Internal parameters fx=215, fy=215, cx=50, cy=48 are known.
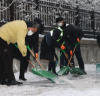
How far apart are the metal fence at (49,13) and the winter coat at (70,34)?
174cm

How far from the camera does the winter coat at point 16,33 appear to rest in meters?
4.28

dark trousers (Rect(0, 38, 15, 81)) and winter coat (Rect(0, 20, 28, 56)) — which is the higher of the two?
winter coat (Rect(0, 20, 28, 56))

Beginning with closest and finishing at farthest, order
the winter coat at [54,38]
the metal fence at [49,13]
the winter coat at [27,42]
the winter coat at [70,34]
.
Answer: the winter coat at [27,42], the winter coat at [54,38], the winter coat at [70,34], the metal fence at [49,13]

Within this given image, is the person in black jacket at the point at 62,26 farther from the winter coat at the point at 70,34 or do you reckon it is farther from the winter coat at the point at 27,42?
the winter coat at the point at 27,42

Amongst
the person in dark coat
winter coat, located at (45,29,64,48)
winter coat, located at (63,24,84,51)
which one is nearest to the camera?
winter coat, located at (45,29,64,48)

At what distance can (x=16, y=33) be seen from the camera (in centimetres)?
437

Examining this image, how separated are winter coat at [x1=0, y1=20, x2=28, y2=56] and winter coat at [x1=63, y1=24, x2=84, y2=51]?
209 cm

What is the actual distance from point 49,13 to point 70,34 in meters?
2.07

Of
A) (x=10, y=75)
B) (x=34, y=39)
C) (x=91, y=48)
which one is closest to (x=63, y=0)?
(x=91, y=48)

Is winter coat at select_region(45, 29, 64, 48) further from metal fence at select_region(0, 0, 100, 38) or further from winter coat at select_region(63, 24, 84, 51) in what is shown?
metal fence at select_region(0, 0, 100, 38)

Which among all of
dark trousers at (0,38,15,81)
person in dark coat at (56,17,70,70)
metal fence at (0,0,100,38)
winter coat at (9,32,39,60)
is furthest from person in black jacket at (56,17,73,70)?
dark trousers at (0,38,15,81)

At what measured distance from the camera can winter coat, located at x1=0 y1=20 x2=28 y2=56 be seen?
4.28m

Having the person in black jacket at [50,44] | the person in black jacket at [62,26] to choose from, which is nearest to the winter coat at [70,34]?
the person in black jacket at [62,26]

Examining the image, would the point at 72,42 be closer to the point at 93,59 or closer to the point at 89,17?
the point at 93,59
